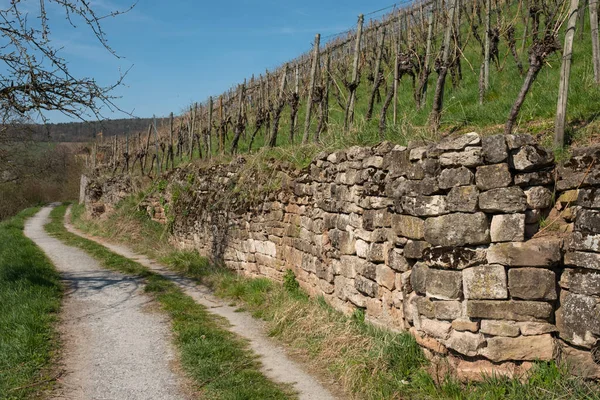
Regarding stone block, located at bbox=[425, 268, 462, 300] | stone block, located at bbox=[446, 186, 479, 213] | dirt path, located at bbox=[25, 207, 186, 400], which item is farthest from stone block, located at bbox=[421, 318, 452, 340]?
dirt path, located at bbox=[25, 207, 186, 400]

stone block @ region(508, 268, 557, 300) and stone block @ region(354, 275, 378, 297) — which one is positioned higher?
stone block @ region(508, 268, 557, 300)

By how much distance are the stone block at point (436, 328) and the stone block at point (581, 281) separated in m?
1.01

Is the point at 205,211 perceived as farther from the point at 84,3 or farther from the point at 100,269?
the point at 84,3

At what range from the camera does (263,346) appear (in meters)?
6.48

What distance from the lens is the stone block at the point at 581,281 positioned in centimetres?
380

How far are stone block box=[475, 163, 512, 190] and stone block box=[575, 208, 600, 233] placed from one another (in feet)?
1.91

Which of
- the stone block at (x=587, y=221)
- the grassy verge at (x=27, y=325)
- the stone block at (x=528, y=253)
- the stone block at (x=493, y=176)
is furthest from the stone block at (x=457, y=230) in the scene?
the grassy verge at (x=27, y=325)

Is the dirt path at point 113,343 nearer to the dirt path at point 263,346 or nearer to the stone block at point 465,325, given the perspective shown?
the dirt path at point 263,346

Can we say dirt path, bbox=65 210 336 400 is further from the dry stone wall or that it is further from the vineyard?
the vineyard

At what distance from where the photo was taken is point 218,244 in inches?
437

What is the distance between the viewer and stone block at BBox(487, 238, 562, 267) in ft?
13.4

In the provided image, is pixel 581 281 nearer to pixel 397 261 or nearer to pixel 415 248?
pixel 415 248

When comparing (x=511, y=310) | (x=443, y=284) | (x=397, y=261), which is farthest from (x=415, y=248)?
(x=511, y=310)

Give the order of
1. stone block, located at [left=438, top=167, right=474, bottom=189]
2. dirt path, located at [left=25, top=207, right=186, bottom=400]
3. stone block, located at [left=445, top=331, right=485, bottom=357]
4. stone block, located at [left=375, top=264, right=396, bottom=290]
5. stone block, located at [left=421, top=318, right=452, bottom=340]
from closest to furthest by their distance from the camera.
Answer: stone block, located at [left=445, top=331, right=485, bottom=357], stone block, located at [left=438, top=167, right=474, bottom=189], stone block, located at [left=421, top=318, right=452, bottom=340], dirt path, located at [left=25, top=207, right=186, bottom=400], stone block, located at [left=375, top=264, right=396, bottom=290]
